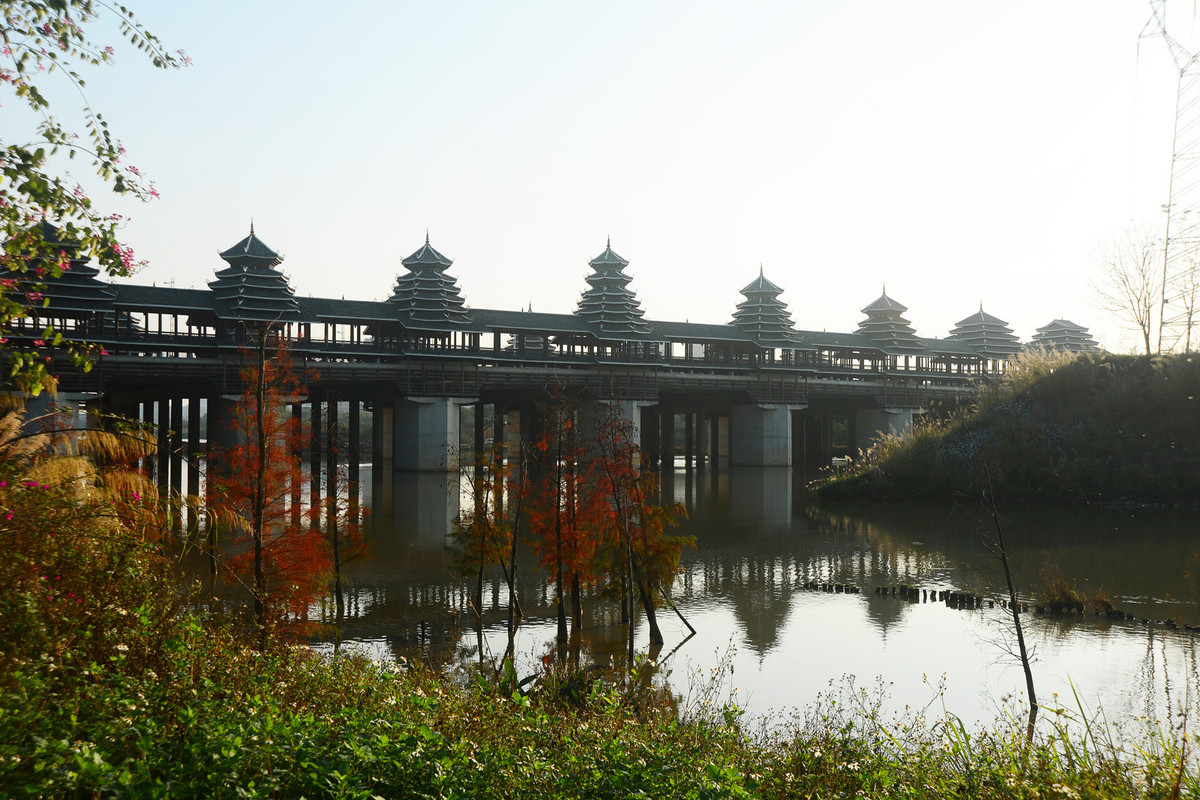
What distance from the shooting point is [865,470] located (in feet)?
139

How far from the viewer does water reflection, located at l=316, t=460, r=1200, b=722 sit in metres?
13.8

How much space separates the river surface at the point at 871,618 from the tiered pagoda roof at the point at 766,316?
33913mm

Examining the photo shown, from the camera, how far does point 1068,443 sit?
131 ft

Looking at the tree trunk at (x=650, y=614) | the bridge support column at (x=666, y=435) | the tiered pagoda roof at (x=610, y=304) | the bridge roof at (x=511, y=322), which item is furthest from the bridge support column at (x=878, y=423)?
the tree trunk at (x=650, y=614)

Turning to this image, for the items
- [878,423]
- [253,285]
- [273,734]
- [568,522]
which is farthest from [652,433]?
[273,734]

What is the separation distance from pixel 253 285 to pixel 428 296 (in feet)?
33.7

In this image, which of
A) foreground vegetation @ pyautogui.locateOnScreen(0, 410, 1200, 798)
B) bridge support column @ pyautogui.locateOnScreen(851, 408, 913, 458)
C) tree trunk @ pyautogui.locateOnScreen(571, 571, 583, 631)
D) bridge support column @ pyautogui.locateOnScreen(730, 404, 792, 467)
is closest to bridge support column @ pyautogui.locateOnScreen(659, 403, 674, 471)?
bridge support column @ pyautogui.locateOnScreen(730, 404, 792, 467)

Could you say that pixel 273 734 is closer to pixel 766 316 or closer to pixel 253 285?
pixel 253 285

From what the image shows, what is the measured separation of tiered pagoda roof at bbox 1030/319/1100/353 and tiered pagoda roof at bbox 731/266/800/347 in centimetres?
4063

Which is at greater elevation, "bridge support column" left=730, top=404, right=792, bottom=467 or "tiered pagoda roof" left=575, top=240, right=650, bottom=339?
"tiered pagoda roof" left=575, top=240, right=650, bottom=339

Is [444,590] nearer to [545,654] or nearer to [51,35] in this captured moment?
[545,654]

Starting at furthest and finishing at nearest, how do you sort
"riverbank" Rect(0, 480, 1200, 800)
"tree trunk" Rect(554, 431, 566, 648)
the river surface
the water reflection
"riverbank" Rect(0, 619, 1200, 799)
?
"tree trunk" Rect(554, 431, 566, 648)
the water reflection
the river surface
"riverbank" Rect(0, 480, 1200, 800)
"riverbank" Rect(0, 619, 1200, 799)

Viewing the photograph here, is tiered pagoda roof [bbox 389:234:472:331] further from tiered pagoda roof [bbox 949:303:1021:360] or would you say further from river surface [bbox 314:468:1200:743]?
tiered pagoda roof [bbox 949:303:1021:360]

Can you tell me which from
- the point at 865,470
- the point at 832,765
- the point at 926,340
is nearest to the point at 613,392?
the point at 865,470
